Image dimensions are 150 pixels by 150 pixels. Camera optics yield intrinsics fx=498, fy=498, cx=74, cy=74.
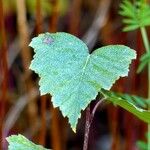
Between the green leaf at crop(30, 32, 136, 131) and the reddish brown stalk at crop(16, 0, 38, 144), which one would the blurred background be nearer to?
the reddish brown stalk at crop(16, 0, 38, 144)

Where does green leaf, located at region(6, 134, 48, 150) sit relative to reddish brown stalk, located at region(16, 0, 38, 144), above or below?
above

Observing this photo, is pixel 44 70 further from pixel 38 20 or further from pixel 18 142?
pixel 38 20

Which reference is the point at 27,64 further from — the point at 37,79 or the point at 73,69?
the point at 73,69

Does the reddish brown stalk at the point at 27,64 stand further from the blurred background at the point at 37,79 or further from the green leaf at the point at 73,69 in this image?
the green leaf at the point at 73,69

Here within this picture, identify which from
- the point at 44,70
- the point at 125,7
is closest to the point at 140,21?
the point at 125,7

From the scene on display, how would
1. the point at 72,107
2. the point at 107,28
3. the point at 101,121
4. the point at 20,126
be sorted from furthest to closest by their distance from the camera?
the point at 101,121 → the point at 20,126 → the point at 107,28 → the point at 72,107

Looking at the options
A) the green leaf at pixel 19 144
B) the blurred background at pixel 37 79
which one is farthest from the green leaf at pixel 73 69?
the blurred background at pixel 37 79

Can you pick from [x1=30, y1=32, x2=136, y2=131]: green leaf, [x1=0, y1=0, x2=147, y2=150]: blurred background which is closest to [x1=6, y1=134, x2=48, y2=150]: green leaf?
[x1=30, y1=32, x2=136, y2=131]: green leaf

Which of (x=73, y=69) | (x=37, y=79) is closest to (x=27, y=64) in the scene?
(x=37, y=79)
